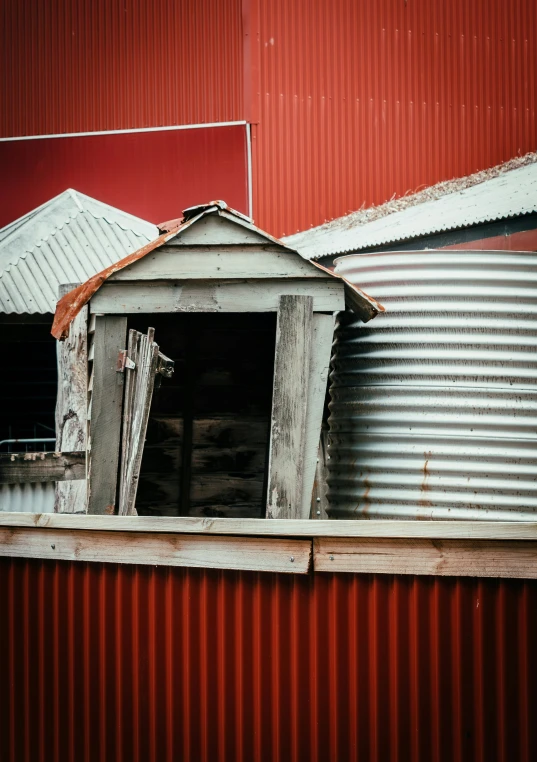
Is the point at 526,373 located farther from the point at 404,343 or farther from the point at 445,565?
the point at 445,565

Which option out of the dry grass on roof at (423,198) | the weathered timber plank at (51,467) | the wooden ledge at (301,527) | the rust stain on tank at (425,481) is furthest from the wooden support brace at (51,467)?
the dry grass on roof at (423,198)

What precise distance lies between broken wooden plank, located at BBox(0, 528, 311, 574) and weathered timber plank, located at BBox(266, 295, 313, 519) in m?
1.38

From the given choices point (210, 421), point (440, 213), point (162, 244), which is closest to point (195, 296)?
point (162, 244)

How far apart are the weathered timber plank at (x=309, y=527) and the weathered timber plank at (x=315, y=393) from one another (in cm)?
152

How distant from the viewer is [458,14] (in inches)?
715

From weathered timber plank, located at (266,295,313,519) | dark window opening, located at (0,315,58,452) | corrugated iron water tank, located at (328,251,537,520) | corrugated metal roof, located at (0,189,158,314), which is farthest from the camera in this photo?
dark window opening, located at (0,315,58,452)

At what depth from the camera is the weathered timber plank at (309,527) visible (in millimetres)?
4082

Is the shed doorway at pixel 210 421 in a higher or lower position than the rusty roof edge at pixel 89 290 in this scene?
lower

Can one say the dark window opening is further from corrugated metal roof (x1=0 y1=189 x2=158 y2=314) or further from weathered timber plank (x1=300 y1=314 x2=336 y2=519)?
weathered timber plank (x1=300 y1=314 x2=336 y2=519)

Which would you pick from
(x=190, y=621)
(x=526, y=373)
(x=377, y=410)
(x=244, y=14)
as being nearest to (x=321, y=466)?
(x=377, y=410)

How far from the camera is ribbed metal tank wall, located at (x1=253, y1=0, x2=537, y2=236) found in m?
17.3

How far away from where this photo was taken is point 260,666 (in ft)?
14.6

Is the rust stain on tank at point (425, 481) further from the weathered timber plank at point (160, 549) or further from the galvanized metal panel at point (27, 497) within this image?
the galvanized metal panel at point (27, 497)

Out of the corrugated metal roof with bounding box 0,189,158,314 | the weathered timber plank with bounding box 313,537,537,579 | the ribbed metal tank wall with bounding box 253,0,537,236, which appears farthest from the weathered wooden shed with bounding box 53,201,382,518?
the ribbed metal tank wall with bounding box 253,0,537,236
